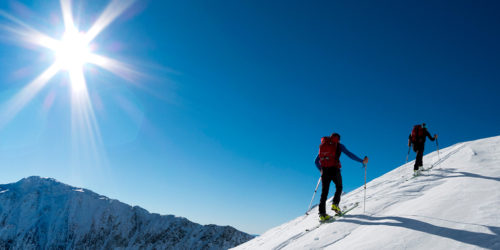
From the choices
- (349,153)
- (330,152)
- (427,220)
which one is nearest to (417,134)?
(349,153)

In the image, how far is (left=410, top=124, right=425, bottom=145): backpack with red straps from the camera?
1334 cm

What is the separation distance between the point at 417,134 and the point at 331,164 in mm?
7757

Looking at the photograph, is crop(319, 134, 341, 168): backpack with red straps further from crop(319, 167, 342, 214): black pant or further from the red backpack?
crop(319, 167, 342, 214): black pant

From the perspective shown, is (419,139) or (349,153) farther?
(419,139)

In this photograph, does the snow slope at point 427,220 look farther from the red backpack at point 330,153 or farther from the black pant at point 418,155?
the black pant at point 418,155

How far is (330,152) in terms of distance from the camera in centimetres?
843

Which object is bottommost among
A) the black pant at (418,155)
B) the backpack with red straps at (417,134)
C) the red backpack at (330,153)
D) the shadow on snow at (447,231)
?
the shadow on snow at (447,231)

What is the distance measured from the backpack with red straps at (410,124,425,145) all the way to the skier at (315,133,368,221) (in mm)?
6861

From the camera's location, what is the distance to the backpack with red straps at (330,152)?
332 inches

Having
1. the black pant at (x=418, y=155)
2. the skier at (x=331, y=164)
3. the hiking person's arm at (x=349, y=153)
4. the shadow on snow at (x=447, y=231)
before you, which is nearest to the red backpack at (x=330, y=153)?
the skier at (x=331, y=164)

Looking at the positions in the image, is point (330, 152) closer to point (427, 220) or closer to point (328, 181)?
point (328, 181)

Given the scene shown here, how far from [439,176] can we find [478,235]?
5982 millimetres

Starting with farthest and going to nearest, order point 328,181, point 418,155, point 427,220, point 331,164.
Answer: point 418,155
point 328,181
point 331,164
point 427,220

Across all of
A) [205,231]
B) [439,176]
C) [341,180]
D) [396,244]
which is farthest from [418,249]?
[205,231]
